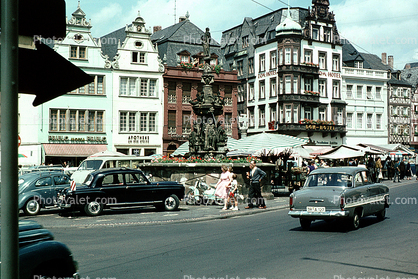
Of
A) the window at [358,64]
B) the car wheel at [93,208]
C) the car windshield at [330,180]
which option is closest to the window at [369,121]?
the window at [358,64]

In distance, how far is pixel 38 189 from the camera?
1964 centimetres

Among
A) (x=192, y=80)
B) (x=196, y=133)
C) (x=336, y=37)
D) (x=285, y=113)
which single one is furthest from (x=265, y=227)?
(x=336, y=37)

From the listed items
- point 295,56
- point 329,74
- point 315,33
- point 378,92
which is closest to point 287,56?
point 295,56

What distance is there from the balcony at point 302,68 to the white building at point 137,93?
49.3ft

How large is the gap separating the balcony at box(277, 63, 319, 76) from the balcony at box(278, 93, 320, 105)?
2.78m

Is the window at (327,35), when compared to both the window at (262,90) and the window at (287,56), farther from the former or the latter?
the window at (262,90)

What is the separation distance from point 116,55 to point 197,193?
3029 centimetres

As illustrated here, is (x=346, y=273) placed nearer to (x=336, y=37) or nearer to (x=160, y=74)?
(x=160, y=74)

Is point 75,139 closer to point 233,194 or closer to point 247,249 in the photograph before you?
point 233,194

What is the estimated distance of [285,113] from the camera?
56.5 meters

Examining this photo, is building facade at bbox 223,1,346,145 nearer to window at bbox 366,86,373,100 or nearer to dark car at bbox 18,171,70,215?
window at bbox 366,86,373,100

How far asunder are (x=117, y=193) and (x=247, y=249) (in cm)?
942

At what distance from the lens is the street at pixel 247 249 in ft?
26.1

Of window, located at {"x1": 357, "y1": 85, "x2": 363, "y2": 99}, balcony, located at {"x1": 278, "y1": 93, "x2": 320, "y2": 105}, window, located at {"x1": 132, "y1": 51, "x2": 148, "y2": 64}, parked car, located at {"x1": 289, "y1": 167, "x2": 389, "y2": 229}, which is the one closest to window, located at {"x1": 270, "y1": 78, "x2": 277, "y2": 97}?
balcony, located at {"x1": 278, "y1": 93, "x2": 320, "y2": 105}
